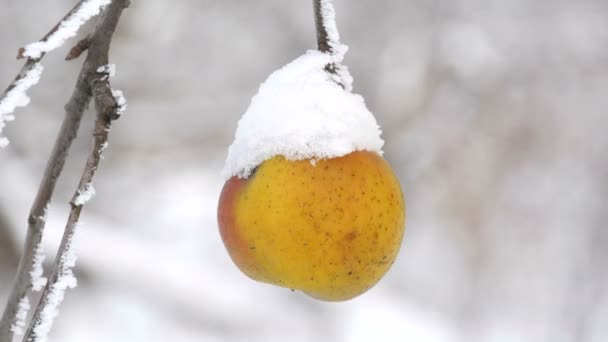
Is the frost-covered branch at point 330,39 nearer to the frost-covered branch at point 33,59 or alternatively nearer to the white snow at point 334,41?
the white snow at point 334,41

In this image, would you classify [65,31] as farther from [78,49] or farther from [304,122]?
[304,122]

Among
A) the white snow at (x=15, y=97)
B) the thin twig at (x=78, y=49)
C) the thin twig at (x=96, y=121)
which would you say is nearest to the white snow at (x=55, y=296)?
the thin twig at (x=96, y=121)

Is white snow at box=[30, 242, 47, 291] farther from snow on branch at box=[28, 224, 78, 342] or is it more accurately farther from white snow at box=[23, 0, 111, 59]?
white snow at box=[23, 0, 111, 59]

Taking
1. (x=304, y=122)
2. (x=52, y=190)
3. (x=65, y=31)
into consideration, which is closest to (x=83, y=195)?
(x=52, y=190)

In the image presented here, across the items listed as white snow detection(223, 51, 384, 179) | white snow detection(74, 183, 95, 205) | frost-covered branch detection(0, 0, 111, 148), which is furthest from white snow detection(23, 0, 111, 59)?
white snow detection(223, 51, 384, 179)

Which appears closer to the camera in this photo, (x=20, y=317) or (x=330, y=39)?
(x=20, y=317)

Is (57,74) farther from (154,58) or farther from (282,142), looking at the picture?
(282,142)

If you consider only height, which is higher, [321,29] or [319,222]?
[321,29]
